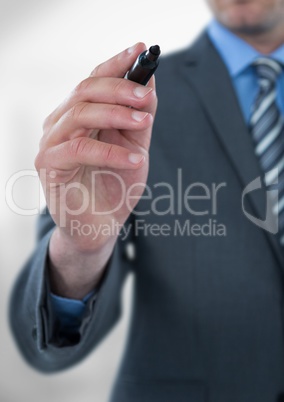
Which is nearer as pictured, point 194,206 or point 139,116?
point 139,116

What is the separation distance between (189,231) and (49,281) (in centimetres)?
20

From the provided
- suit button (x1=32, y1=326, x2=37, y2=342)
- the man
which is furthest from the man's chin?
suit button (x1=32, y1=326, x2=37, y2=342)

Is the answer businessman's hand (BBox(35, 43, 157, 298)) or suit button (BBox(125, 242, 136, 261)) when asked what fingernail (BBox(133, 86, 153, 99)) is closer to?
businessman's hand (BBox(35, 43, 157, 298))

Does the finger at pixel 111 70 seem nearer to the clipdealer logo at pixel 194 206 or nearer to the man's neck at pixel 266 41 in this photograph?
the clipdealer logo at pixel 194 206

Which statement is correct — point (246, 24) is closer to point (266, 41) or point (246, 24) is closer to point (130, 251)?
point (266, 41)

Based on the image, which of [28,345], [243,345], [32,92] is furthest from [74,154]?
[32,92]

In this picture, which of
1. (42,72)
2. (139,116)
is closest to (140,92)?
(139,116)

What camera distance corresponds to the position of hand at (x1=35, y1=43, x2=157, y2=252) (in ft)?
1.38

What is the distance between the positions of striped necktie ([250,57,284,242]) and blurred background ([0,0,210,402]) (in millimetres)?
189

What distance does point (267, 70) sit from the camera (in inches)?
29.0

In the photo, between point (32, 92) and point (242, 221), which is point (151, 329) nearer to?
point (242, 221)

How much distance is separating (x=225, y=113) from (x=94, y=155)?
316 mm

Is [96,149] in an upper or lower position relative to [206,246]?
upper

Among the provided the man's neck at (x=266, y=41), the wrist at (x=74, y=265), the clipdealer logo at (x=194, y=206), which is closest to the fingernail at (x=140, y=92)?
the wrist at (x=74, y=265)
